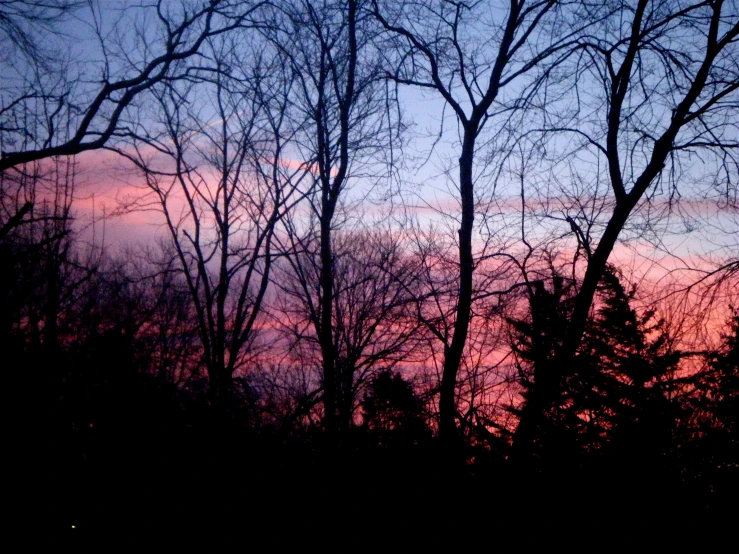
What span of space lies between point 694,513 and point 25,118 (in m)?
10.4

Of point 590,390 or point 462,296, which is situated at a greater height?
point 462,296

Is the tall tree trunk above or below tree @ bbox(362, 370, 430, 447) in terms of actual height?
above

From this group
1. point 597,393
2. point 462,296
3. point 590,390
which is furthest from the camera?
point 597,393

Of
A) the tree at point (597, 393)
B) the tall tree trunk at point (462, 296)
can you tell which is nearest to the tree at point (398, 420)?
the tall tree trunk at point (462, 296)

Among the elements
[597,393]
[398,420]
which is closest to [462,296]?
[398,420]

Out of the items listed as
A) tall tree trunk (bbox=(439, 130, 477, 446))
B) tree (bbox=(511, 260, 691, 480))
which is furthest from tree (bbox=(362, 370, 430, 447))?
tree (bbox=(511, 260, 691, 480))

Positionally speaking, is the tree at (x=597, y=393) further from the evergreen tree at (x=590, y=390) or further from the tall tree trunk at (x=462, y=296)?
the tall tree trunk at (x=462, y=296)

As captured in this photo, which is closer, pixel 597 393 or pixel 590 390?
pixel 590 390

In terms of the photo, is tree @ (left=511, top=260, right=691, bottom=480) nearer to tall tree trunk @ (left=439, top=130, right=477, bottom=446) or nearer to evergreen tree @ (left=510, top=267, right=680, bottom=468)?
evergreen tree @ (left=510, top=267, right=680, bottom=468)

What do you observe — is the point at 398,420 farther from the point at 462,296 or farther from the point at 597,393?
the point at 597,393

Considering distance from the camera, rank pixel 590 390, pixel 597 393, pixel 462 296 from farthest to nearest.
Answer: pixel 597 393 < pixel 590 390 < pixel 462 296

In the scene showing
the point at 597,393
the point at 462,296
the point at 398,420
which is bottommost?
the point at 398,420

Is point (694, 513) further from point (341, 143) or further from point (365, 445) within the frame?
point (341, 143)

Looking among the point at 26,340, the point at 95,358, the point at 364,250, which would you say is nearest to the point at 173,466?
the point at 26,340
